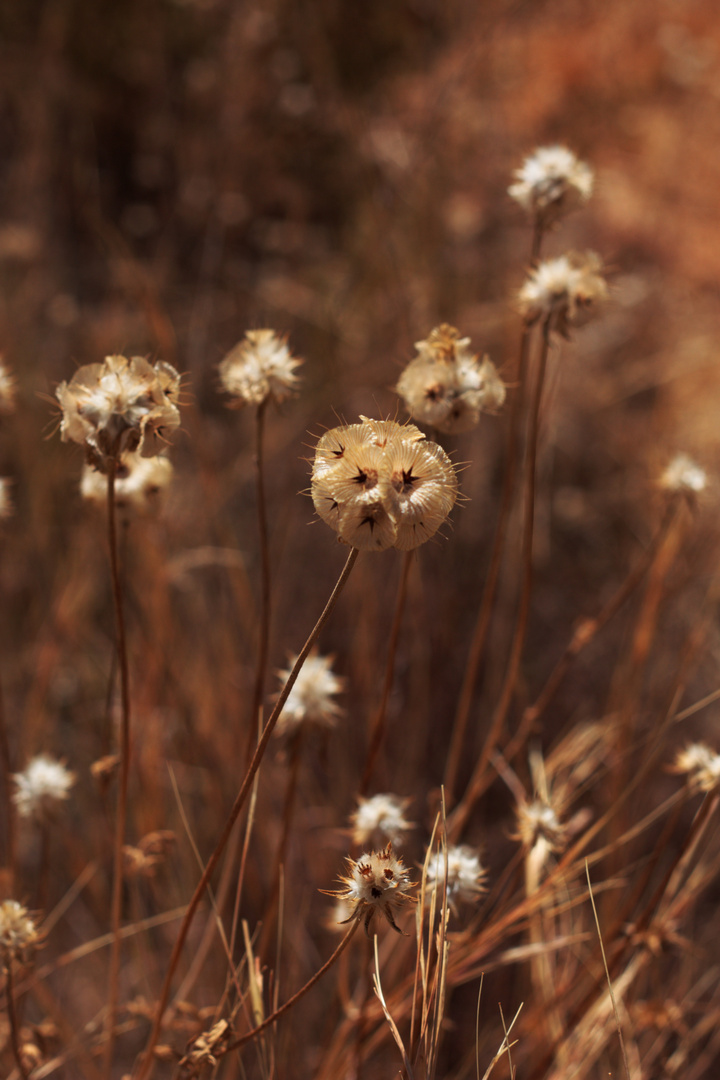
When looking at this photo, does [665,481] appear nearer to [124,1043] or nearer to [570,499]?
[570,499]

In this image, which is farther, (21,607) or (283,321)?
(283,321)

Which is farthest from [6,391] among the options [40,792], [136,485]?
[40,792]

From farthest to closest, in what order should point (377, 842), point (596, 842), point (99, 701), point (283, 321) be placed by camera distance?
point (283, 321) → point (99, 701) → point (596, 842) → point (377, 842)

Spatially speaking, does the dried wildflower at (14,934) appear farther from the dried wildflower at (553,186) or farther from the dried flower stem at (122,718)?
the dried wildflower at (553,186)

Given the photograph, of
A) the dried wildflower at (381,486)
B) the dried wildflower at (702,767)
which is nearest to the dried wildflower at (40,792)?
the dried wildflower at (381,486)

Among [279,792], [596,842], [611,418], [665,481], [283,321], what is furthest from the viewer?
[611,418]

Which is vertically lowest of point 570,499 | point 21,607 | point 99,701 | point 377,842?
point 377,842

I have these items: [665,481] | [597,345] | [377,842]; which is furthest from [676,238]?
[377,842]

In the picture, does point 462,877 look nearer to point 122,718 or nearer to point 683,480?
point 122,718
